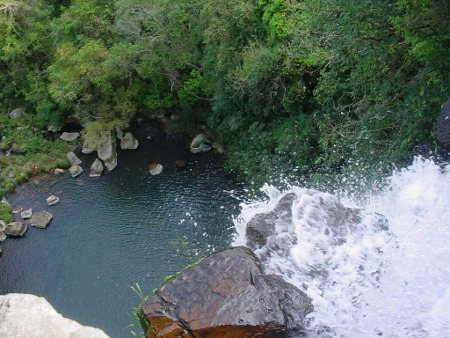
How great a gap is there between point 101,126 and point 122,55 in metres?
3.88

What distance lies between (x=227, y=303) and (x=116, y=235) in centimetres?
965

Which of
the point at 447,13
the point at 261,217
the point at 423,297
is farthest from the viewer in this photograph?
the point at 261,217

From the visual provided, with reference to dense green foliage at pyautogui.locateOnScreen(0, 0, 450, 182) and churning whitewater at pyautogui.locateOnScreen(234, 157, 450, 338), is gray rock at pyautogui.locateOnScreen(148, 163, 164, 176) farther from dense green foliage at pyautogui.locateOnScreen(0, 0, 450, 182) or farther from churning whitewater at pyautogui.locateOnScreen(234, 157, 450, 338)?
churning whitewater at pyautogui.locateOnScreen(234, 157, 450, 338)

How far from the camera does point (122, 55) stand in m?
18.3

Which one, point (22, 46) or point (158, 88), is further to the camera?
point (22, 46)

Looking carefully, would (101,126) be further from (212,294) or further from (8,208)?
(212,294)

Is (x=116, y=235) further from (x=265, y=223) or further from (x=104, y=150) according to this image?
(x=265, y=223)

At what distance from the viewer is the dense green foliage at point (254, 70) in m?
9.59

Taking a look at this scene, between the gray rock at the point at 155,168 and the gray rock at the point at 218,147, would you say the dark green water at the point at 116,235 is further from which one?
the gray rock at the point at 218,147

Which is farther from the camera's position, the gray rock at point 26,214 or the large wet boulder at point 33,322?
the gray rock at point 26,214

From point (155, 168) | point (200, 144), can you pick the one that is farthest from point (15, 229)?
point (200, 144)

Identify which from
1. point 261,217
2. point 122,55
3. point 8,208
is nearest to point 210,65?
point 122,55

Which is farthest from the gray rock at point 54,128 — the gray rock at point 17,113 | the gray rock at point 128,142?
the gray rock at point 128,142

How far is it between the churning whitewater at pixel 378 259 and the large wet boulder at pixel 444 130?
0.47 metres
